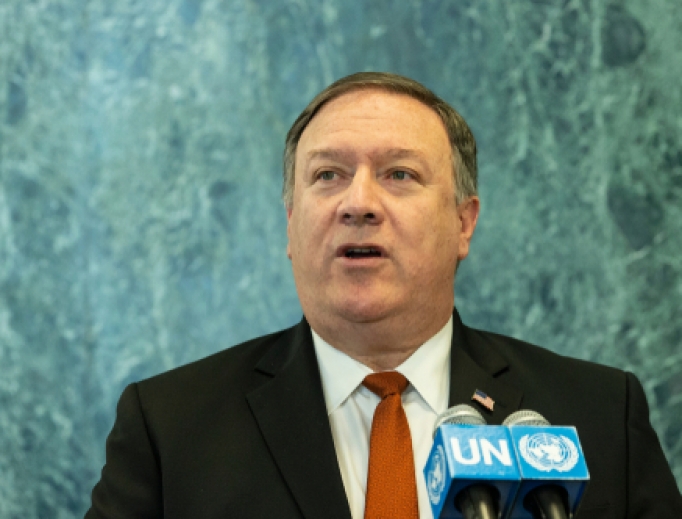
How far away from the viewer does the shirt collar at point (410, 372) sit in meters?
1.94

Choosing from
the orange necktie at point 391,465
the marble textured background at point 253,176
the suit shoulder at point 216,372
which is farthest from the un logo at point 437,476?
the marble textured background at point 253,176

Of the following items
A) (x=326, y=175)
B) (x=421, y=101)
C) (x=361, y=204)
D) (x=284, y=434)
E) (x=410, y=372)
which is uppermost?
(x=421, y=101)

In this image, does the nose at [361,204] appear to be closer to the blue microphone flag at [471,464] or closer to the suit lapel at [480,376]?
the suit lapel at [480,376]

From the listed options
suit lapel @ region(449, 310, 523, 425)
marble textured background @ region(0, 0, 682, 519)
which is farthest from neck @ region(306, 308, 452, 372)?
marble textured background @ region(0, 0, 682, 519)

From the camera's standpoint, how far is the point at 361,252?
1909 millimetres

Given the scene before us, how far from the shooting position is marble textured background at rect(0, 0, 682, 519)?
8.21 ft

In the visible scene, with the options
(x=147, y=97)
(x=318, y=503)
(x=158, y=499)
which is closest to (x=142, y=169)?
(x=147, y=97)

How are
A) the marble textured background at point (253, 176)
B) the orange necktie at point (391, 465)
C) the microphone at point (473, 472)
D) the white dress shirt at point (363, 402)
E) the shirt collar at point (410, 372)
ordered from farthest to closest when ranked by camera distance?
the marble textured background at point (253, 176) < the shirt collar at point (410, 372) < the white dress shirt at point (363, 402) < the orange necktie at point (391, 465) < the microphone at point (473, 472)

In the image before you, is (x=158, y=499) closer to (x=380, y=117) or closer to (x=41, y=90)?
(x=380, y=117)

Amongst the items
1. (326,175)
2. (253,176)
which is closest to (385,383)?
(326,175)

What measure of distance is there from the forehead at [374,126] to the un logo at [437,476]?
0.99 m

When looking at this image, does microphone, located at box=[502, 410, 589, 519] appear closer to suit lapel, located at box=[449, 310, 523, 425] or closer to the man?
the man

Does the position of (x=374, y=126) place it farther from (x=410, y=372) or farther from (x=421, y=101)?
(x=410, y=372)

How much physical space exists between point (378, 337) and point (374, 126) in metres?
0.54
